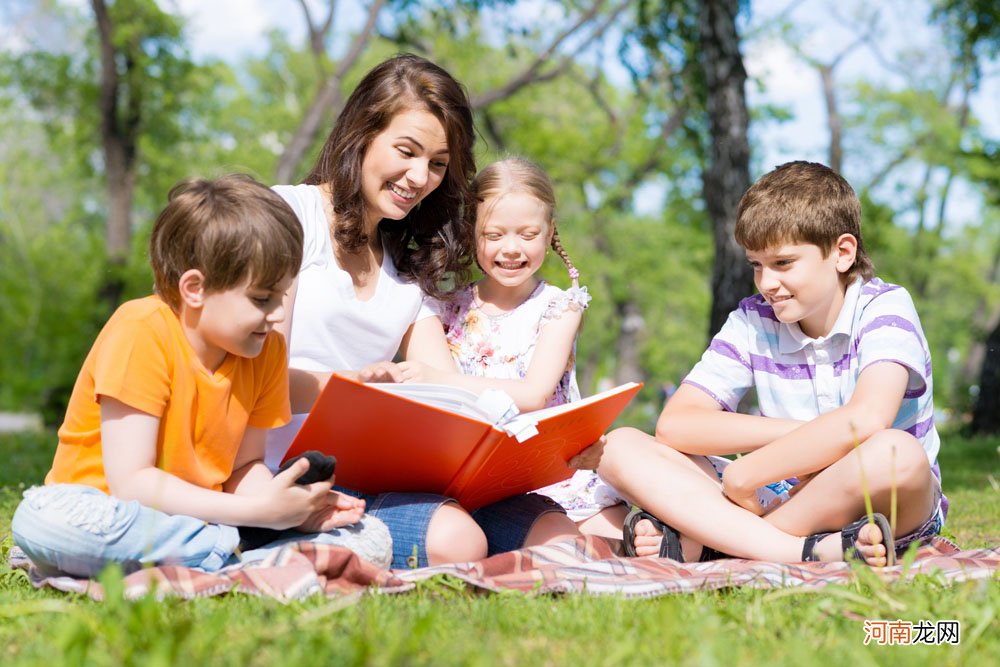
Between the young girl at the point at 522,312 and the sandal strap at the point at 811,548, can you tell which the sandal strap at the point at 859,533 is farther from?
the young girl at the point at 522,312

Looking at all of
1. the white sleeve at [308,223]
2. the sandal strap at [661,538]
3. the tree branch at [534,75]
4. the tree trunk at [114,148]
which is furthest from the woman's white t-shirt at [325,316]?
the tree branch at [534,75]

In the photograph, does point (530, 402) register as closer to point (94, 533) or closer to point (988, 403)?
point (94, 533)

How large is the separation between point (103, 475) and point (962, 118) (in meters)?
Answer: 24.5

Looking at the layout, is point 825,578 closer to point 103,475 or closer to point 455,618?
point 455,618

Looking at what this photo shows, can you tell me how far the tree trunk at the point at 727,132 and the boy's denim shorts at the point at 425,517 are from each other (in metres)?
4.87

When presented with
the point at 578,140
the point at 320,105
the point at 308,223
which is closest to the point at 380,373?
the point at 308,223

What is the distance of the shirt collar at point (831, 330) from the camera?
9.87ft

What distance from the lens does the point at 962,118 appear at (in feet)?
75.3

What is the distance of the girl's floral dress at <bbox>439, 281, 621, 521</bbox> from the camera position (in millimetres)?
3326

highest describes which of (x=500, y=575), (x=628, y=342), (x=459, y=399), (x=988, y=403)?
(x=628, y=342)

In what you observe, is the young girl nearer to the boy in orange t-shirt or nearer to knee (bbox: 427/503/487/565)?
knee (bbox: 427/503/487/565)

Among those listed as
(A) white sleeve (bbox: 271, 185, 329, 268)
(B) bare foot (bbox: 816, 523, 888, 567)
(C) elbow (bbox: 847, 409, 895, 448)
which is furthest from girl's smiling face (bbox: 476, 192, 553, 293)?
(B) bare foot (bbox: 816, 523, 888, 567)

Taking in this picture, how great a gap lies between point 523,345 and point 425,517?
2.83 feet

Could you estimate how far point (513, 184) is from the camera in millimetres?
3377
